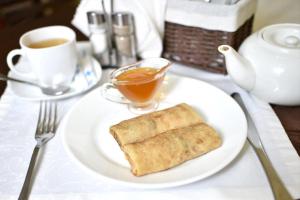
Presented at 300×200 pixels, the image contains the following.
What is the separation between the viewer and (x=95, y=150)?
52 centimetres

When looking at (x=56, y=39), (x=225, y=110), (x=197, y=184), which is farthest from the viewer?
(x=56, y=39)

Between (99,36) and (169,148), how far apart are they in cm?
37

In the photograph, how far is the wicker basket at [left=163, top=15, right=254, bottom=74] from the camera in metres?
0.67

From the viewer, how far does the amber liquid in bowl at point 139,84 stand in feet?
1.93

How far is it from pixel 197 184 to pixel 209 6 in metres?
0.36

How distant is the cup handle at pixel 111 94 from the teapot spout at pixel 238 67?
0.20 meters

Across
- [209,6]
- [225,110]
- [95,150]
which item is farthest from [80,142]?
[209,6]

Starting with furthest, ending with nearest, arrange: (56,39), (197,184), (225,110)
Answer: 1. (56,39)
2. (225,110)
3. (197,184)

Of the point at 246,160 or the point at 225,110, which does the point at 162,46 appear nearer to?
the point at 225,110

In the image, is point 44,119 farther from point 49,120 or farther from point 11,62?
point 11,62

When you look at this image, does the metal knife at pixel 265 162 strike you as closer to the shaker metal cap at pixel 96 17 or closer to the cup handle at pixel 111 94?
the cup handle at pixel 111 94

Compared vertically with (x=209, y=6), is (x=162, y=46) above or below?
below

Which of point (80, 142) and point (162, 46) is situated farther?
point (162, 46)

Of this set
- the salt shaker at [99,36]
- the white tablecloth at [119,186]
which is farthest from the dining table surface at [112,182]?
the salt shaker at [99,36]
